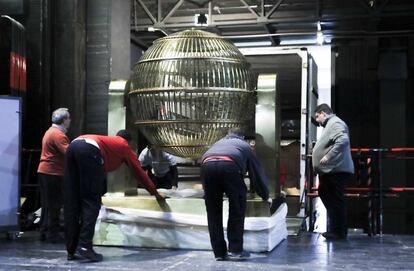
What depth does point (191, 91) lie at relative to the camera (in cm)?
546

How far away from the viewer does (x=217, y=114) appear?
5539 mm

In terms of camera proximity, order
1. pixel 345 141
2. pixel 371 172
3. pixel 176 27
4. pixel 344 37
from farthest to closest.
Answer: pixel 344 37, pixel 176 27, pixel 371 172, pixel 345 141

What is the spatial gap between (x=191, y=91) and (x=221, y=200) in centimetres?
112

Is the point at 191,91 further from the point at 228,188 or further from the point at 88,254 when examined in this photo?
the point at 88,254

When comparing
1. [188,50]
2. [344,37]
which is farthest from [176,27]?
[188,50]

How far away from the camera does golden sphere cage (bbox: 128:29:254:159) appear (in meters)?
5.51

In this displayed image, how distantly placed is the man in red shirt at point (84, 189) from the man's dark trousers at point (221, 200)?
0.96 m

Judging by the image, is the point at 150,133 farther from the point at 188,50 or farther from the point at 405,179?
the point at 405,179

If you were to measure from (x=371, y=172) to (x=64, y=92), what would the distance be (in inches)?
175

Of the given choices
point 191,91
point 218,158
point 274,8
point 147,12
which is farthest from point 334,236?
point 147,12

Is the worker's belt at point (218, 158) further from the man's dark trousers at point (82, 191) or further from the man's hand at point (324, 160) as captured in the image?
the man's hand at point (324, 160)

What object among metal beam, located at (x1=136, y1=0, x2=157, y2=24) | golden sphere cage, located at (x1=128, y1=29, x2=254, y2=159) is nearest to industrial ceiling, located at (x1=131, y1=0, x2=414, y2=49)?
metal beam, located at (x1=136, y1=0, x2=157, y2=24)

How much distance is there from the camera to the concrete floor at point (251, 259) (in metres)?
4.82

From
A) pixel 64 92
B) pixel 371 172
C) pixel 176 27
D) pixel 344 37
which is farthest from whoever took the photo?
pixel 344 37
